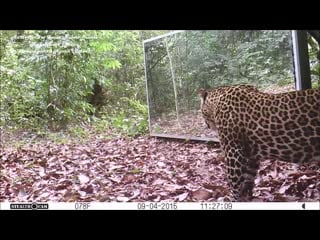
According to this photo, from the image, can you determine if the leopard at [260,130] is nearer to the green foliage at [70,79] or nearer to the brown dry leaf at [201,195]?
the brown dry leaf at [201,195]

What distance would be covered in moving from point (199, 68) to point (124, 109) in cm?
51

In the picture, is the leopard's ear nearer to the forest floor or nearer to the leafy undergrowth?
the forest floor

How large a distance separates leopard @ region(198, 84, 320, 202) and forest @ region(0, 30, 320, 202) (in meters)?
0.06

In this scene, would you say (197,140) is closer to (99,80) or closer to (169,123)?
(169,123)

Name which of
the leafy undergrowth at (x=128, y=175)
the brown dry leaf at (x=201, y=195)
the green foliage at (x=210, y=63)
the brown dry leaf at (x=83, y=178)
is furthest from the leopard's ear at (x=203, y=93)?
the brown dry leaf at (x=83, y=178)

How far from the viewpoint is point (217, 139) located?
7.61 feet

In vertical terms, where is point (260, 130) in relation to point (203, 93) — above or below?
below

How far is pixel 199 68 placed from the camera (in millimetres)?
2334

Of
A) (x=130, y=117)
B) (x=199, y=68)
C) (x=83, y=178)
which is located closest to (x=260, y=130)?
(x=199, y=68)

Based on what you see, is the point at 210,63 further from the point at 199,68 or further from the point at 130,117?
the point at 130,117

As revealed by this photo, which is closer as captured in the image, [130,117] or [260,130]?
[260,130]

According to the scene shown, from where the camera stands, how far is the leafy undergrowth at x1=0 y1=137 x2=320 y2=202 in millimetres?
2193
